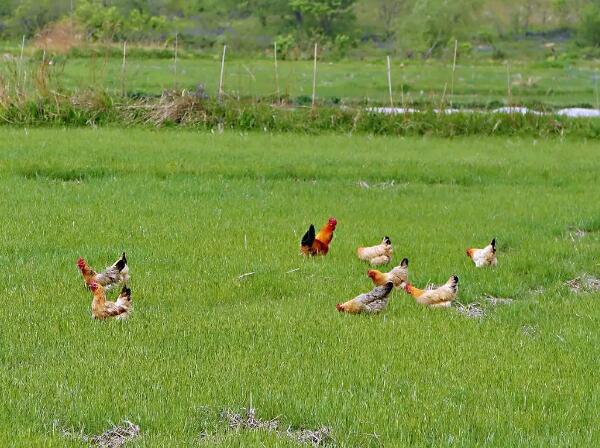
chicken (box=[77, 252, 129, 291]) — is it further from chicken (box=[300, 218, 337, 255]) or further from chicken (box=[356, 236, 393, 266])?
chicken (box=[356, 236, 393, 266])

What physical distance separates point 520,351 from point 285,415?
7.57 feet

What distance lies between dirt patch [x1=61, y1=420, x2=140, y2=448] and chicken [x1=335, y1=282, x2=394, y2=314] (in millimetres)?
2887

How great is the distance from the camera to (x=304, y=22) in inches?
2788

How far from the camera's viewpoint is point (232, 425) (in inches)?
215

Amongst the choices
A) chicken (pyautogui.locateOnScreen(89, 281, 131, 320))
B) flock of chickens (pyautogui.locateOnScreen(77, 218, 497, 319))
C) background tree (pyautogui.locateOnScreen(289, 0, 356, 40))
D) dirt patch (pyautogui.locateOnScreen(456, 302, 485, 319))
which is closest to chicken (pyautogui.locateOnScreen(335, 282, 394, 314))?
flock of chickens (pyautogui.locateOnScreen(77, 218, 497, 319))

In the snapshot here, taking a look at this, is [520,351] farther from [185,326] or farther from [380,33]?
[380,33]

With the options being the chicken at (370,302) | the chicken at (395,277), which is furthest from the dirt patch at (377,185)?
the chicken at (370,302)

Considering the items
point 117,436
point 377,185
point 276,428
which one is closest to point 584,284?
point 276,428

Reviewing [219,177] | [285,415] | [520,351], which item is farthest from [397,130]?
[285,415]

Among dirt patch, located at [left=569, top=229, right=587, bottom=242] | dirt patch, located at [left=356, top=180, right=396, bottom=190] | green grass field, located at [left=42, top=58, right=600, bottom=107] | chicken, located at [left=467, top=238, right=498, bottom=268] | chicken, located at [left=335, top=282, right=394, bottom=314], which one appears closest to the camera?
chicken, located at [left=335, top=282, right=394, bottom=314]

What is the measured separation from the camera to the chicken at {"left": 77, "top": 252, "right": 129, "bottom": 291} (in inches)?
315

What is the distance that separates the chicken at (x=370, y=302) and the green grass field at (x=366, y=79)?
729 inches

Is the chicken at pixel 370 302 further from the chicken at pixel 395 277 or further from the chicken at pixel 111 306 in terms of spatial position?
the chicken at pixel 111 306

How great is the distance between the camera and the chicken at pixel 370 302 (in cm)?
772
